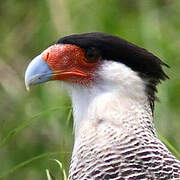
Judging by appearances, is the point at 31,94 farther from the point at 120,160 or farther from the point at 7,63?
the point at 120,160

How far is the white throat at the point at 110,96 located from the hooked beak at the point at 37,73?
164 millimetres

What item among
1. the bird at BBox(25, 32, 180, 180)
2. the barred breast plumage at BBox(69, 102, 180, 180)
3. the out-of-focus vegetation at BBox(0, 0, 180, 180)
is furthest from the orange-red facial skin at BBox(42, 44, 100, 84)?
the out-of-focus vegetation at BBox(0, 0, 180, 180)

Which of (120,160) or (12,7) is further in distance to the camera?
(12,7)

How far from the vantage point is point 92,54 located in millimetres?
4312

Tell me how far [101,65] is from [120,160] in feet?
1.52

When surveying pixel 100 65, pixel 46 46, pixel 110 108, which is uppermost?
pixel 100 65

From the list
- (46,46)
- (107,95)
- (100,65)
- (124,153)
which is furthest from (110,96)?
(46,46)

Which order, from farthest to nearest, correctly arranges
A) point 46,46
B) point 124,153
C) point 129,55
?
1. point 46,46
2. point 129,55
3. point 124,153

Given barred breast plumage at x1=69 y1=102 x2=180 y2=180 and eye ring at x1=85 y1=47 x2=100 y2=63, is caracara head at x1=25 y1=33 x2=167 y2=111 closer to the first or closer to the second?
eye ring at x1=85 y1=47 x2=100 y2=63

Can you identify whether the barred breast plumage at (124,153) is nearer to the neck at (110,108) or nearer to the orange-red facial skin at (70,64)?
the neck at (110,108)

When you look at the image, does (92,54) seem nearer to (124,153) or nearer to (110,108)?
(110,108)

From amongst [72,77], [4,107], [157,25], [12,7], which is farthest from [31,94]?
[72,77]

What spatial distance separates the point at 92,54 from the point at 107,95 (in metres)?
0.19

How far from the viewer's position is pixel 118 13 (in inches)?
295
